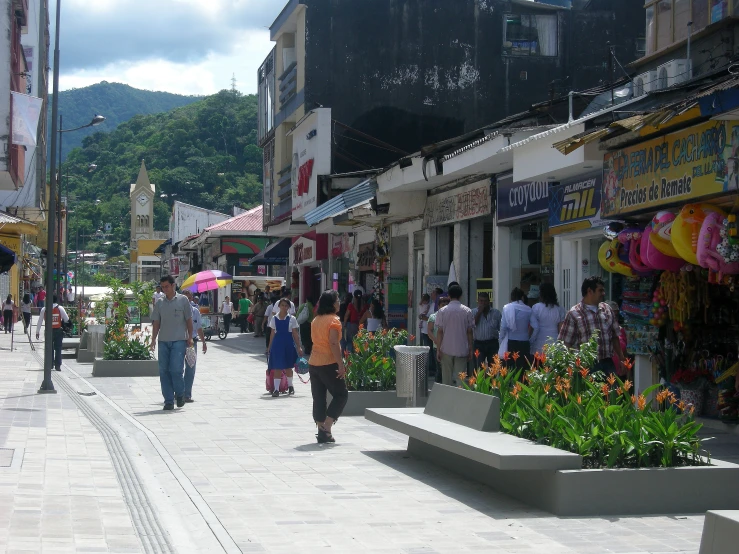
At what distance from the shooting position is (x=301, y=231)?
34.4 m

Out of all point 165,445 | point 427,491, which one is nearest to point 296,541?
point 427,491

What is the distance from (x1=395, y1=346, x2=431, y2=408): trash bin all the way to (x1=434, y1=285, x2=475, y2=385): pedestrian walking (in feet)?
3.59

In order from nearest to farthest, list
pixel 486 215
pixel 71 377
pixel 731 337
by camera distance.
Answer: pixel 731 337 → pixel 486 215 → pixel 71 377

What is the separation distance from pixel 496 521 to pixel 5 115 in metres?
20.2

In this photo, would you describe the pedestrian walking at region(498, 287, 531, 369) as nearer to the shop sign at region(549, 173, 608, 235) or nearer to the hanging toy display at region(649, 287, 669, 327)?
the shop sign at region(549, 173, 608, 235)

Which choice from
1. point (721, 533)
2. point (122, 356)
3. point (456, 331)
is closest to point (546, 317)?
point (456, 331)

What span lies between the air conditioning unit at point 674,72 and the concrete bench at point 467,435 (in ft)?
22.8

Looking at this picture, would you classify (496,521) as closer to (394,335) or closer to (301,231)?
(394,335)

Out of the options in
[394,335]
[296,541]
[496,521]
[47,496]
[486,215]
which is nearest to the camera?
[296,541]

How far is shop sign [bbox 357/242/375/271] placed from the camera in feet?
92.6

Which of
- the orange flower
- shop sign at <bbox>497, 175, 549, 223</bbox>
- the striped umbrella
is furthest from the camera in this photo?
the striped umbrella

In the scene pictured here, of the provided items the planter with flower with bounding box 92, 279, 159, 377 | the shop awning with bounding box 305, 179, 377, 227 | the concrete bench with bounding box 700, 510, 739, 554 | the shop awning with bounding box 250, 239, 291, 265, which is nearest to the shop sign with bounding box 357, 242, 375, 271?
the shop awning with bounding box 305, 179, 377, 227

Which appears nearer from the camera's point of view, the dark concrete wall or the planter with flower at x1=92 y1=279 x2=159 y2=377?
the planter with flower at x1=92 y1=279 x2=159 y2=377

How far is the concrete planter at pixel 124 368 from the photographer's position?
846 inches
